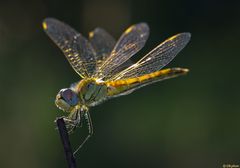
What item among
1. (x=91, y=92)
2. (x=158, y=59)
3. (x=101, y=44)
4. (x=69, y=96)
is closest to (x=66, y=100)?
(x=69, y=96)

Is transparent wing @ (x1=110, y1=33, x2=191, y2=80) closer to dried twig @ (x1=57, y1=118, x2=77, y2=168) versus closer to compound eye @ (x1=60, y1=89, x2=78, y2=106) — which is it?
compound eye @ (x1=60, y1=89, x2=78, y2=106)

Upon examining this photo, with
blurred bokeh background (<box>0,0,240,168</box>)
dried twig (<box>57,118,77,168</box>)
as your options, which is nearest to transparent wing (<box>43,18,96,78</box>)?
dried twig (<box>57,118,77,168</box>)

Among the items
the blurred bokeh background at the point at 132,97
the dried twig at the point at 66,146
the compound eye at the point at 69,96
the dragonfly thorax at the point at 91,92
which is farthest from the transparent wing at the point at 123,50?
the blurred bokeh background at the point at 132,97

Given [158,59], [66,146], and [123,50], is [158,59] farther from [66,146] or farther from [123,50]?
[66,146]
